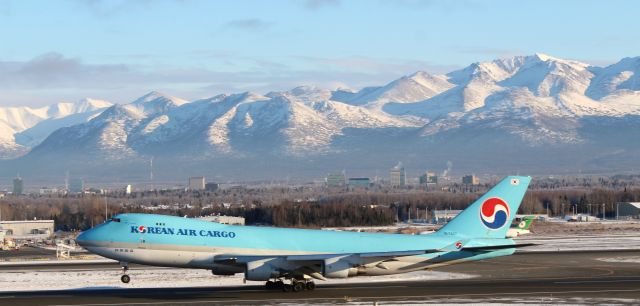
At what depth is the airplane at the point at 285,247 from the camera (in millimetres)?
53688

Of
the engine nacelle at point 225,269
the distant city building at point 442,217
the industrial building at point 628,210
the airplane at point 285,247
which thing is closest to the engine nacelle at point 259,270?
the airplane at point 285,247

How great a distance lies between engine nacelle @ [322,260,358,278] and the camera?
53.4m

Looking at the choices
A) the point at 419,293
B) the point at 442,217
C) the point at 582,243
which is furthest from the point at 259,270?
the point at 442,217

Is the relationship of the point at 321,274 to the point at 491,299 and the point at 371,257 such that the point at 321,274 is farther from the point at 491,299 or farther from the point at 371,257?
the point at 491,299

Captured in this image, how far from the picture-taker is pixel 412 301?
168ft

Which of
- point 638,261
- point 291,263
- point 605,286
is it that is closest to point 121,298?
point 291,263

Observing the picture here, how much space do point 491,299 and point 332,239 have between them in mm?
8827

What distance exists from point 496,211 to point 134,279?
2130cm

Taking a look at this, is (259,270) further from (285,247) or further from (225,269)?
(285,247)

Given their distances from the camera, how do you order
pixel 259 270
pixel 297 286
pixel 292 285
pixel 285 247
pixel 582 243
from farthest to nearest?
pixel 582 243
pixel 292 285
pixel 297 286
pixel 285 247
pixel 259 270

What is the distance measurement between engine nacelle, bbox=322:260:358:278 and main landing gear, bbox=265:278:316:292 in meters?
2.13

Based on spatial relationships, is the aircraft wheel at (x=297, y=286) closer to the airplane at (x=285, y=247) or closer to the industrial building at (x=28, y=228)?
the airplane at (x=285, y=247)

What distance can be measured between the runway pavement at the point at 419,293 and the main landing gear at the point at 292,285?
0.50m

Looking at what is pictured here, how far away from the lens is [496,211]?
56.8 m
